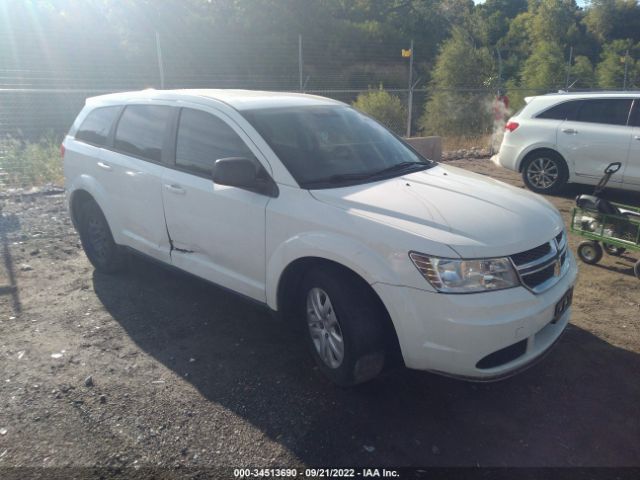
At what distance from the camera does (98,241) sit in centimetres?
523

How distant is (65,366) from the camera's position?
3.70 meters

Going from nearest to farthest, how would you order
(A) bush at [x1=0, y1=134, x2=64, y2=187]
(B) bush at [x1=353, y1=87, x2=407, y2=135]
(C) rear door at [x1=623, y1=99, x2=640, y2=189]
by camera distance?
(C) rear door at [x1=623, y1=99, x2=640, y2=189] → (A) bush at [x1=0, y1=134, x2=64, y2=187] → (B) bush at [x1=353, y1=87, x2=407, y2=135]

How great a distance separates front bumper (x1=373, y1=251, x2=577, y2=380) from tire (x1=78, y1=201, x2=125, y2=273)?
315cm

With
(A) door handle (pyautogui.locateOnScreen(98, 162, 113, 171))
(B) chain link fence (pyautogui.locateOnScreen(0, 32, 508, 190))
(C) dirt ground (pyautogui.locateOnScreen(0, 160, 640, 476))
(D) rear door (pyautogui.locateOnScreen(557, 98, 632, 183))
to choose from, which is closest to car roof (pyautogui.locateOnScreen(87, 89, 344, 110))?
(A) door handle (pyautogui.locateOnScreen(98, 162, 113, 171))

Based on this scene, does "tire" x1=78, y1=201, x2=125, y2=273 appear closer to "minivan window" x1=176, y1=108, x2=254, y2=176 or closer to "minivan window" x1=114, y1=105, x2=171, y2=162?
"minivan window" x1=114, y1=105, x2=171, y2=162

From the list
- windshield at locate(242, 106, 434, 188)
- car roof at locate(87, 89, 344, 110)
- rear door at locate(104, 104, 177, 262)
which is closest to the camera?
windshield at locate(242, 106, 434, 188)

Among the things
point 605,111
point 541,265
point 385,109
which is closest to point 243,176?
point 541,265

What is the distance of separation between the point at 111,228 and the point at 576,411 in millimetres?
4017

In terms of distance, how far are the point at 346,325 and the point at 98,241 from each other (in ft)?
10.6

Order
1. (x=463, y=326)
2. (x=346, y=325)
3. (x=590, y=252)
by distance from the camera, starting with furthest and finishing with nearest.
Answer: (x=590, y=252) → (x=346, y=325) → (x=463, y=326)

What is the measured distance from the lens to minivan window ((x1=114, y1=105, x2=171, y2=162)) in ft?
14.3

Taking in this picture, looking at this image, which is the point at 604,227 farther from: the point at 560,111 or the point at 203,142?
the point at 203,142

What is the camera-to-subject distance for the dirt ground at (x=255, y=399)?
2818mm

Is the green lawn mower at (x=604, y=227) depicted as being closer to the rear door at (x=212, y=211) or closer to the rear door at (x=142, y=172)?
the rear door at (x=212, y=211)
